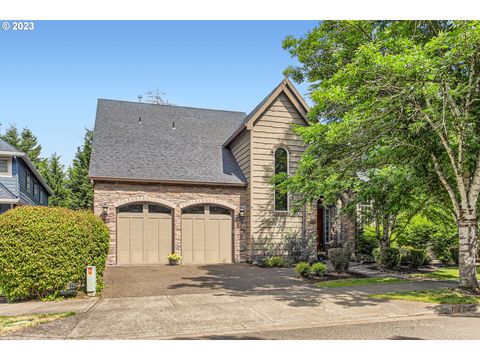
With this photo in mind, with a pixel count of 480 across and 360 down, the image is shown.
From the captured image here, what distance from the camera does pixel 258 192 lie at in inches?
691

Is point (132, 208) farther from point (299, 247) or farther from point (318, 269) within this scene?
point (318, 269)

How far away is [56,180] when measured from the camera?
3859 cm

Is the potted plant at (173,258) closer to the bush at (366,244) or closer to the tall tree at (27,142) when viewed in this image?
the bush at (366,244)

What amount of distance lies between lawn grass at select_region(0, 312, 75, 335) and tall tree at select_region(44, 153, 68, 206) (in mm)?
31682

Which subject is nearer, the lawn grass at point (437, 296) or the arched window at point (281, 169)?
the lawn grass at point (437, 296)

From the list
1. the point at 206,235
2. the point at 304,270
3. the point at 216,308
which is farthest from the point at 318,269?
the point at 206,235

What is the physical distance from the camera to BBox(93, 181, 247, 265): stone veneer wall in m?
16.0

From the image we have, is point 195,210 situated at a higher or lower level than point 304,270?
higher

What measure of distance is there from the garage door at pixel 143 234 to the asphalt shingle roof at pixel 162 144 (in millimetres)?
1489

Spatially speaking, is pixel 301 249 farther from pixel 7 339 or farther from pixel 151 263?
pixel 7 339

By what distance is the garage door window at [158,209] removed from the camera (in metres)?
16.8

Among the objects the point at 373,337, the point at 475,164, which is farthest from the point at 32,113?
the point at 475,164

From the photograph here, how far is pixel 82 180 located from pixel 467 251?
100ft

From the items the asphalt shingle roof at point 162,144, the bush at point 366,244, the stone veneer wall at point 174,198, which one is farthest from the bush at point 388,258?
the asphalt shingle roof at point 162,144
